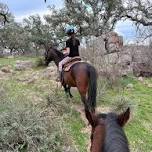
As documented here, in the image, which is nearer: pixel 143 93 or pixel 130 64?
pixel 143 93

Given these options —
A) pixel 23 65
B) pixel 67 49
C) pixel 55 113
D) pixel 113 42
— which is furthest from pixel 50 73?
pixel 113 42

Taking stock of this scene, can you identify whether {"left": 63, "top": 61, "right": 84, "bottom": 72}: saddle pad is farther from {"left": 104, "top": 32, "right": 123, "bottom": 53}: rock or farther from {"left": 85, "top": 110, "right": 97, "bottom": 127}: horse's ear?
{"left": 104, "top": 32, "right": 123, "bottom": 53}: rock

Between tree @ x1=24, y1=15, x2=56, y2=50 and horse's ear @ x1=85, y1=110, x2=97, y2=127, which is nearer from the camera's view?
horse's ear @ x1=85, y1=110, x2=97, y2=127

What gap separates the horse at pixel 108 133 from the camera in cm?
286

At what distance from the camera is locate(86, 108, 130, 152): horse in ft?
9.37

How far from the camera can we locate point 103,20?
28.3 metres

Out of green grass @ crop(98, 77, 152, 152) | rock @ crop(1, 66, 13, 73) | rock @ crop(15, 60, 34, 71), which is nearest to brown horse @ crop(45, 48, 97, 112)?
green grass @ crop(98, 77, 152, 152)

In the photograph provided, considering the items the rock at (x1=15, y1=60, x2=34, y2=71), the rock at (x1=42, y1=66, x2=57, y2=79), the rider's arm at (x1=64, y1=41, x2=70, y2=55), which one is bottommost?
the rock at (x1=15, y1=60, x2=34, y2=71)

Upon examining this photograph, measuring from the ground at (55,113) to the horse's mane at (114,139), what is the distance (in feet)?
14.2

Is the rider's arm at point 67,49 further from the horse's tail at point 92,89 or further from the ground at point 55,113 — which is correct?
the horse's tail at point 92,89

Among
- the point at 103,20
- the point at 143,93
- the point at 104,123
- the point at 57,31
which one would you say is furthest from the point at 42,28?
the point at 104,123

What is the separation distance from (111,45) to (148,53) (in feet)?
4.96

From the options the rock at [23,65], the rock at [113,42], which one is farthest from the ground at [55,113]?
the rock at [113,42]

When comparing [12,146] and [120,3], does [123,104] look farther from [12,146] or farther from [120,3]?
[120,3]
